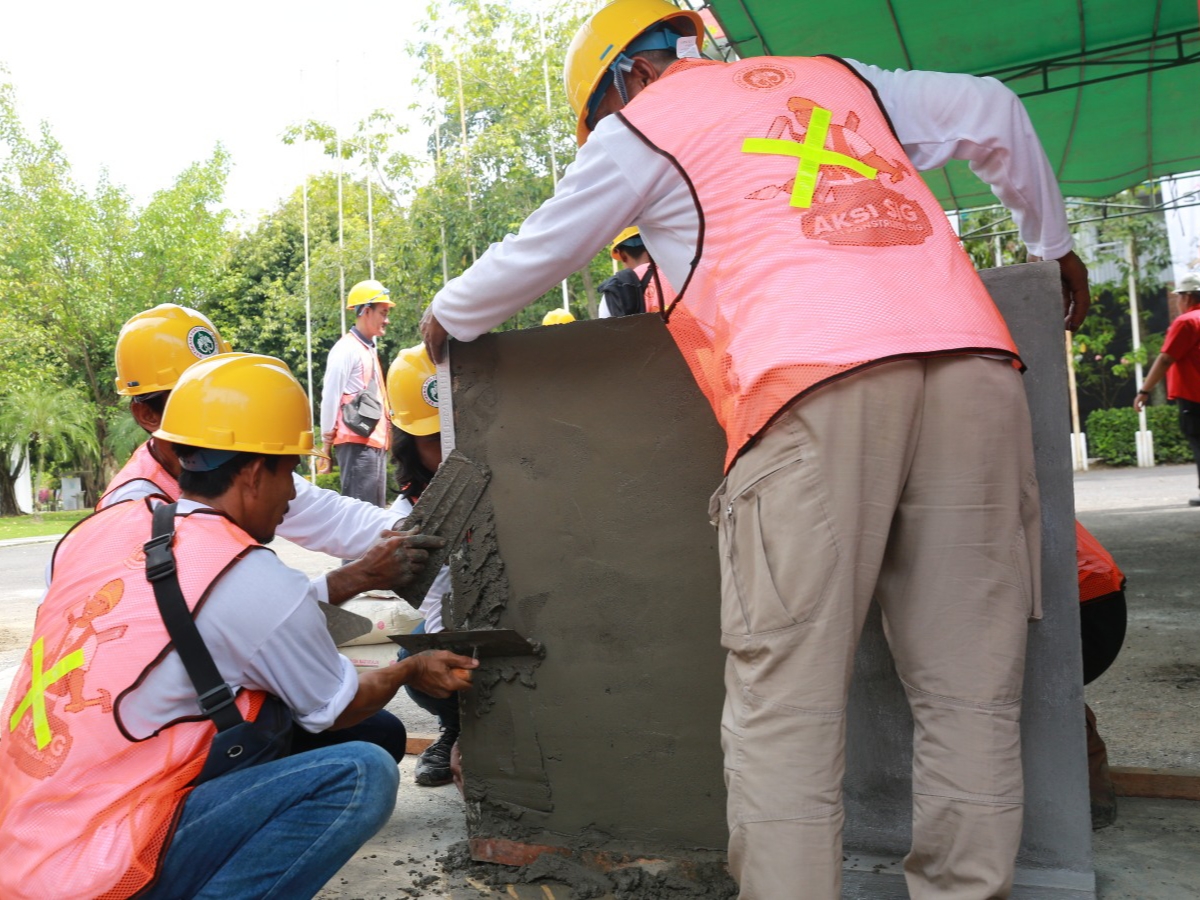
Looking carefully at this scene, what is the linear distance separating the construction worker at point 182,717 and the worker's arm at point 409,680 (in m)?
0.04

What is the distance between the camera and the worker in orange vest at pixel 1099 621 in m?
2.73

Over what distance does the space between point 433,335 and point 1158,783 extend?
237 centimetres

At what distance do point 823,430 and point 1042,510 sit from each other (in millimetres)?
847

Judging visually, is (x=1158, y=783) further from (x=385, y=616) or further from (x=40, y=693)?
(x=385, y=616)

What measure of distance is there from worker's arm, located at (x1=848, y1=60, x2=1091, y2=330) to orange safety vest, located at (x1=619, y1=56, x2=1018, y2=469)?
0.14 metres

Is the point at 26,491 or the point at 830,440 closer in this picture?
the point at 830,440

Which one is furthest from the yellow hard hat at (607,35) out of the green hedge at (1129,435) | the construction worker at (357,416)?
the green hedge at (1129,435)

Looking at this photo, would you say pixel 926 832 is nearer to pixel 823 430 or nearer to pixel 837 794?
pixel 837 794

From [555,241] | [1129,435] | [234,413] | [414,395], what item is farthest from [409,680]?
[1129,435]

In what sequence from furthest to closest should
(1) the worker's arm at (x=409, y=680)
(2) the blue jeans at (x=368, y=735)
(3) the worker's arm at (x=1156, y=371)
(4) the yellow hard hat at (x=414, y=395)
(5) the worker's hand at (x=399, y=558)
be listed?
(3) the worker's arm at (x=1156, y=371) < (4) the yellow hard hat at (x=414, y=395) < (5) the worker's hand at (x=399, y=558) < (2) the blue jeans at (x=368, y=735) < (1) the worker's arm at (x=409, y=680)

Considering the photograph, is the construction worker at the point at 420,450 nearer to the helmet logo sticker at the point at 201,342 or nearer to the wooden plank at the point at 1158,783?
the helmet logo sticker at the point at 201,342

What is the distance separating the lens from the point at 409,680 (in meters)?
2.50

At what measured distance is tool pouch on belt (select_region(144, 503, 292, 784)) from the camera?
6.33ft

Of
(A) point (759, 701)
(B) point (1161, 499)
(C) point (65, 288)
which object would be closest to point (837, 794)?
(A) point (759, 701)
